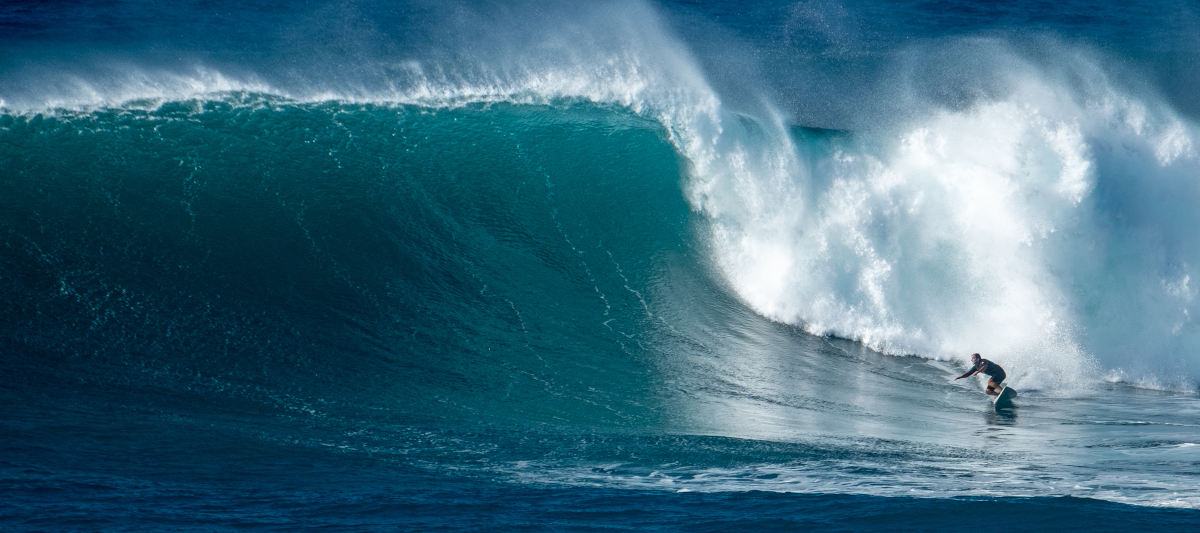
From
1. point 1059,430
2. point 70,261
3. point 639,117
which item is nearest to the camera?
point 1059,430

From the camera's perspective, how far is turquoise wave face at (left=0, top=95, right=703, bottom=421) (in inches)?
424

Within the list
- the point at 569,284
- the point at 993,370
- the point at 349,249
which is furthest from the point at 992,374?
the point at 349,249

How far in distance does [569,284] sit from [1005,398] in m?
5.45

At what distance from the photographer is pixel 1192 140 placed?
1491cm

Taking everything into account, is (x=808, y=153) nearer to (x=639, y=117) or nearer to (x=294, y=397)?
(x=639, y=117)

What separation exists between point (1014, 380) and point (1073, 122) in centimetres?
405

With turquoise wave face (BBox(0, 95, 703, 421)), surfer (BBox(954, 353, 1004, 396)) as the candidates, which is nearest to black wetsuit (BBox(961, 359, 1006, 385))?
surfer (BBox(954, 353, 1004, 396))

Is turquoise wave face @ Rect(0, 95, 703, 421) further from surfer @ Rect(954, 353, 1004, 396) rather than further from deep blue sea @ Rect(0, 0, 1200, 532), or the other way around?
surfer @ Rect(954, 353, 1004, 396)

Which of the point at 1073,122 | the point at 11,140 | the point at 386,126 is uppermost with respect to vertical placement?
the point at 1073,122

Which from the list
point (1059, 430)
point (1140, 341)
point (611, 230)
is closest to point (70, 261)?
point (611, 230)

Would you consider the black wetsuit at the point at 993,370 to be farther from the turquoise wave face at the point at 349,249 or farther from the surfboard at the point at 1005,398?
the turquoise wave face at the point at 349,249

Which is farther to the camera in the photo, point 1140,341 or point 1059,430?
point 1140,341

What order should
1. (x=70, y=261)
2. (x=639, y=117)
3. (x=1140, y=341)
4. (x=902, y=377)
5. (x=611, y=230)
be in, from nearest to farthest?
(x=70, y=261)
(x=902, y=377)
(x=1140, y=341)
(x=611, y=230)
(x=639, y=117)

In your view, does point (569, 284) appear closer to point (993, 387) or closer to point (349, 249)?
point (349, 249)
